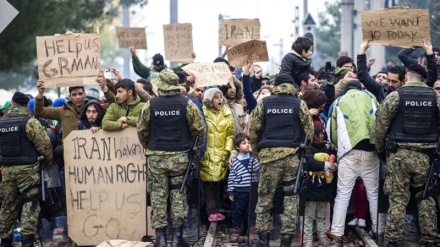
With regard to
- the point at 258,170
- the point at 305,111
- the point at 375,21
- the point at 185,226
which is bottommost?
the point at 185,226

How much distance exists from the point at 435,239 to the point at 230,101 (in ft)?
13.2

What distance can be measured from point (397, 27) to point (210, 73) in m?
2.79

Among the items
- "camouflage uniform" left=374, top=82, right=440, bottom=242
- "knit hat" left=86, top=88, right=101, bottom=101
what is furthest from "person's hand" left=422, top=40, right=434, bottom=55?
"knit hat" left=86, top=88, right=101, bottom=101

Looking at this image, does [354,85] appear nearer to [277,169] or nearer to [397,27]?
[397,27]

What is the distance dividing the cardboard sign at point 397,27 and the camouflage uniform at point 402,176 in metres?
1.02

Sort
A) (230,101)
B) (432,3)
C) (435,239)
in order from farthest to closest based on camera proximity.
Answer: (432,3) < (230,101) < (435,239)

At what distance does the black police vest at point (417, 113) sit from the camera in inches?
447

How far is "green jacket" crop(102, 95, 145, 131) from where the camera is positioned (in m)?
12.7

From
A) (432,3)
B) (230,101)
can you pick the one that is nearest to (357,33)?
(432,3)

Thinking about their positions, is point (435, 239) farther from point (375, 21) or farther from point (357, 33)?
point (357, 33)

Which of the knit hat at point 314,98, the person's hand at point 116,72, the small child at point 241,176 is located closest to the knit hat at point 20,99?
the person's hand at point 116,72

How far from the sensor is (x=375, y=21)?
12375mm

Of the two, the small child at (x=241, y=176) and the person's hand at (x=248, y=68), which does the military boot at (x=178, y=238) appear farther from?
the person's hand at (x=248, y=68)

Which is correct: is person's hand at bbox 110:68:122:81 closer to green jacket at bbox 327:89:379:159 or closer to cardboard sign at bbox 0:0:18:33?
cardboard sign at bbox 0:0:18:33
